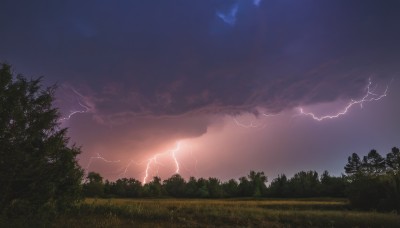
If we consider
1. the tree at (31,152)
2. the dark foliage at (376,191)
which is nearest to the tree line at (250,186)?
the dark foliage at (376,191)

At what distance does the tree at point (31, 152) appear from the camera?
1955cm

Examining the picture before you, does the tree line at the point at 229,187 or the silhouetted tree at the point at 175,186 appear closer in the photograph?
the tree line at the point at 229,187

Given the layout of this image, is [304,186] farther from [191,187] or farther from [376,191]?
[376,191]

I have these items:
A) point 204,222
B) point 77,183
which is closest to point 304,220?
point 204,222

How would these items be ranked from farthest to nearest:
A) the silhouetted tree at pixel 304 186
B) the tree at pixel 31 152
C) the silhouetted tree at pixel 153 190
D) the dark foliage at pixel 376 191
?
the silhouetted tree at pixel 153 190 → the silhouetted tree at pixel 304 186 → the dark foliage at pixel 376 191 → the tree at pixel 31 152

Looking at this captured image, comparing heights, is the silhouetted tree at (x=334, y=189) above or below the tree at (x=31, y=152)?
above

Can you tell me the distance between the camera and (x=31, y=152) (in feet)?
69.9

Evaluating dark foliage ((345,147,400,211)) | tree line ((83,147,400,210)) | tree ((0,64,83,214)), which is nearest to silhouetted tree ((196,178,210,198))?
tree line ((83,147,400,210))

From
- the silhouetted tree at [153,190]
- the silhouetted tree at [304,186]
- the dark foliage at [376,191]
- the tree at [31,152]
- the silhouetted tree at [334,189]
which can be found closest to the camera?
the tree at [31,152]

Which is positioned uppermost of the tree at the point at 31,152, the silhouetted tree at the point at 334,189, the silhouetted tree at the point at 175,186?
the silhouetted tree at the point at 175,186

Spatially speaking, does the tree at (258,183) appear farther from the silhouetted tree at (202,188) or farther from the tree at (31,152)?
the tree at (31,152)

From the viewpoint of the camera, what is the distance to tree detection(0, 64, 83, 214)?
1955 centimetres

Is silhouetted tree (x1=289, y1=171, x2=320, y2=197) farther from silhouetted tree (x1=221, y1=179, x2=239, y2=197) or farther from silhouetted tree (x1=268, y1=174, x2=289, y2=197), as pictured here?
silhouetted tree (x1=221, y1=179, x2=239, y2=197)

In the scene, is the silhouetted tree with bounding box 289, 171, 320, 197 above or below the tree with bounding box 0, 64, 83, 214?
above
